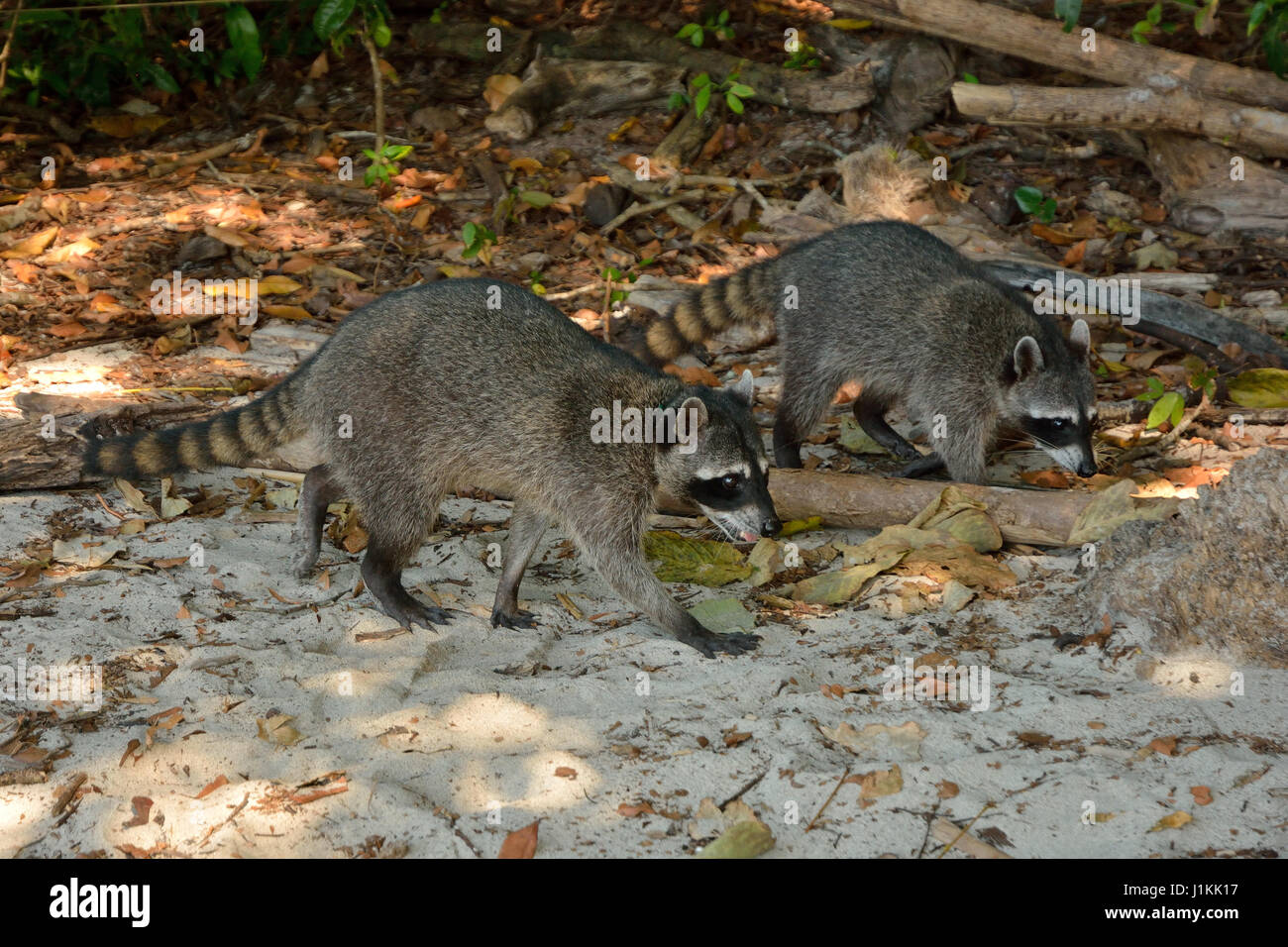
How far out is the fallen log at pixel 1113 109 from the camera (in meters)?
7.67

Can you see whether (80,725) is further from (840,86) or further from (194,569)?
(840,86)

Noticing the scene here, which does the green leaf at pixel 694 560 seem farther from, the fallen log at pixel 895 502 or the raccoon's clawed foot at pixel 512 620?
the raccoon's clawed foot at pixel 512 620

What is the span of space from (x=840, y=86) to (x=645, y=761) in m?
6.73

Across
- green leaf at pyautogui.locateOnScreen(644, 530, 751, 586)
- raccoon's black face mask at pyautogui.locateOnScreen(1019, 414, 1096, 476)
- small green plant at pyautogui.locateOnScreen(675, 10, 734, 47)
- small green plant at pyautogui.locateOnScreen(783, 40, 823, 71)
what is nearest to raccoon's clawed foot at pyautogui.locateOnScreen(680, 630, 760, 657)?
green leaf at pyautogui.locateOnScreen(644, 530, 751, 586)

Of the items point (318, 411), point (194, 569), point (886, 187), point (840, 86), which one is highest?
point (840, 86)

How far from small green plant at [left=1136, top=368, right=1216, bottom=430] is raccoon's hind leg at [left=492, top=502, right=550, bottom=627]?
3.08 meters

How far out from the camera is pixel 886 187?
8.16 metres

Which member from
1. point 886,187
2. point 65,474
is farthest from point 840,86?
point 65,474

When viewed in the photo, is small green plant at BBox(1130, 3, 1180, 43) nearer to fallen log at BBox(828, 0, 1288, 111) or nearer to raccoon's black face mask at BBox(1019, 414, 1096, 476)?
fallen log at BBox(828, 0, 1288, 111)

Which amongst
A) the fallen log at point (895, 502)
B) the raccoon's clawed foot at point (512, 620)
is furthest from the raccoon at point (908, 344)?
the raccoon's clawed foot at point (512, 620)

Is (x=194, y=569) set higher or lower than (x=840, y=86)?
lower

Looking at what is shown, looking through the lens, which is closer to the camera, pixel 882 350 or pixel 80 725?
pixel 80 725

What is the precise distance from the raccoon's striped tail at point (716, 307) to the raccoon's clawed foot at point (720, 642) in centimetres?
250

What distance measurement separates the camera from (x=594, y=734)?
3861 millimetres
